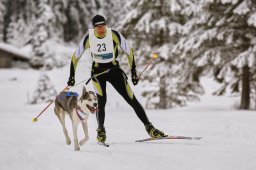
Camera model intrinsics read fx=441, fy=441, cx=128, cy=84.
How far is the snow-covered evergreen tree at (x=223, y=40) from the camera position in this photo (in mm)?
16000

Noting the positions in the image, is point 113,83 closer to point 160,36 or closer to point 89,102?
point 89,102

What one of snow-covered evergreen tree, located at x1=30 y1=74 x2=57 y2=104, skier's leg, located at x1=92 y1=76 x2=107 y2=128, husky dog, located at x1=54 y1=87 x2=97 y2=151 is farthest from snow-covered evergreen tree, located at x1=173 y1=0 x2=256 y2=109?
snow-covered evergreen tree, located at x1=30 y1=74 x2=57 y2=104

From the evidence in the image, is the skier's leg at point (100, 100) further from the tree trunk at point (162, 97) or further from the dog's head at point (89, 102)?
the tree trunk at point (162, 97)

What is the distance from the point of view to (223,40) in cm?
1697

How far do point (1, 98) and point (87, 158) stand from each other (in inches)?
1360

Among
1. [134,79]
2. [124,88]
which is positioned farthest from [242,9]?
[124,88]

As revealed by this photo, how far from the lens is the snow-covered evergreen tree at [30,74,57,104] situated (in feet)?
108

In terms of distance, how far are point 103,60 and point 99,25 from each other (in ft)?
2.09

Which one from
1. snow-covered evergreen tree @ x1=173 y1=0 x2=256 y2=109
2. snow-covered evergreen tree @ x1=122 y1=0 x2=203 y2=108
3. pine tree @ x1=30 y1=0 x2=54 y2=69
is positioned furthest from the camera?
pine tree @ x1=30 y1=0 x2=54 y2=69

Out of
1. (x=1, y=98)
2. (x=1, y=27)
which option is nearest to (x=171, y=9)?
(x=1, y=98)

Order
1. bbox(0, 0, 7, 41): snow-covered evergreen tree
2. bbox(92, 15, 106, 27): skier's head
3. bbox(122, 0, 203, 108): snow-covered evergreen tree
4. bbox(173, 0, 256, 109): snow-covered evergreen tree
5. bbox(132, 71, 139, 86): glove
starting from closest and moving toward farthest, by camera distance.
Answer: bbox(92, 15, 106, 27): skier's head < bbox(132, 71, 139, 86): glove < bbox(173, 0, 256, 109): snow-covered evergreen tree < bbox(122, 0, 203, 108): snow-covered evergreen tree < bbox(0, 0, 7, 41): snow-covered evergreen tree

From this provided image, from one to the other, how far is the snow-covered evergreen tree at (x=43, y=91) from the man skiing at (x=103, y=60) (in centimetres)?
2527

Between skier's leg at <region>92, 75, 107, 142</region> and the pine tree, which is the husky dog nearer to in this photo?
skier's leg at <region>92, 75, 107, 142</region>

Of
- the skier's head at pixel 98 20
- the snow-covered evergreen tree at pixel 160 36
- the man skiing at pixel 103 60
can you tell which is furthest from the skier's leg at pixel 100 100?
the snow-covered evergreen tree at pixel 160 36
